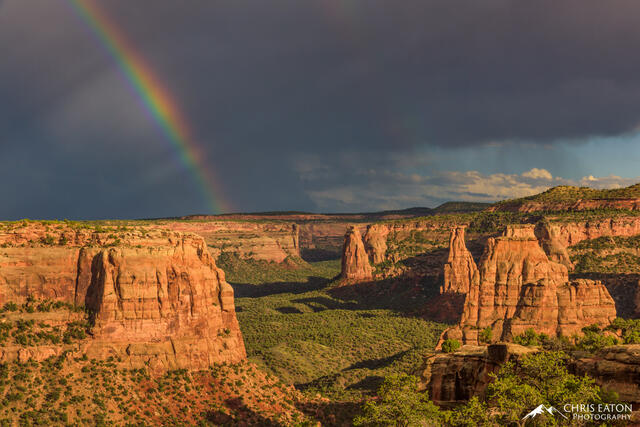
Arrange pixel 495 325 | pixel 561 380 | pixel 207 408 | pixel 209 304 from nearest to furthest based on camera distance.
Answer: pixel 561 380, pixel 207 408, pixel 209 304, pixel 495 325

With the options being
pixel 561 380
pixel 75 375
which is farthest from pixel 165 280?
pixel 561 380

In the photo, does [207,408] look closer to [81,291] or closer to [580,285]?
[81,291]

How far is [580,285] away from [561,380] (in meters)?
50.8

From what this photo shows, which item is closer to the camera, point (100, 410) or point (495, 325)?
point (100, 410)

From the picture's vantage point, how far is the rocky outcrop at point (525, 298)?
86312 millimetres

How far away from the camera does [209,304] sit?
7519cm

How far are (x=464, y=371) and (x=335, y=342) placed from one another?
82.9 metres

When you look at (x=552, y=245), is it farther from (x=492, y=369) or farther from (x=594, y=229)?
(x=492, y=369)

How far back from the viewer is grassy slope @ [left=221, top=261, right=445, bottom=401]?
10556cm

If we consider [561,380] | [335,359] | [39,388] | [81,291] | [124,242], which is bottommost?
[335,359]

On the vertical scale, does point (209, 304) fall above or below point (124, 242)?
below

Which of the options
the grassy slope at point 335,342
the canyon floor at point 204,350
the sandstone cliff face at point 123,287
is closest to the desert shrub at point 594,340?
the canyon floor at point 204,350

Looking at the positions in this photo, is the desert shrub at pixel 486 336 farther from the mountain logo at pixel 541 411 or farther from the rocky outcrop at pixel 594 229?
the rocky outcrop at pixel 594 229

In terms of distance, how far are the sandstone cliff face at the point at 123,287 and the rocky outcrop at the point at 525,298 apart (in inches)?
1636
